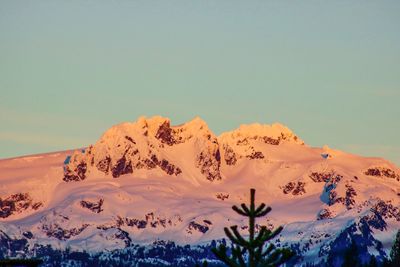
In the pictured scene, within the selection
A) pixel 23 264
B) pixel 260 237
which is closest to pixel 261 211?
pixel 260 237

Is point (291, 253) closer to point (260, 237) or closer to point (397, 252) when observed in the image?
point (260, 237)

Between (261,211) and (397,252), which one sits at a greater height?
(397,252)

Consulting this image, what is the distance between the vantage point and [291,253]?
5338 cm

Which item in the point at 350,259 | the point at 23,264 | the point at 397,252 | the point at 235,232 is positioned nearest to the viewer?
the point at 235,232

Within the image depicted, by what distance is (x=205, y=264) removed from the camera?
54.0 metres

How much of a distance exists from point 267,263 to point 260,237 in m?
1.58

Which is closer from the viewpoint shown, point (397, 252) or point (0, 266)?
point (0, 266)

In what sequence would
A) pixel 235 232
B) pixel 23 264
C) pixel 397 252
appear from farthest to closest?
pixel 397 252, pixel 23 264, pixel 235 232

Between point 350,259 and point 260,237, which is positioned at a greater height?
point 350,259

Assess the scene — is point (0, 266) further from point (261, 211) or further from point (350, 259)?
point (350, 259)

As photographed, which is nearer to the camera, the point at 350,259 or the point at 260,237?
the point at 260,237

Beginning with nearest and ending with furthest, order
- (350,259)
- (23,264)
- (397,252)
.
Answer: (23,264) → (397,252) → (350,259)

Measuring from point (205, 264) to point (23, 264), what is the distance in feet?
24.0

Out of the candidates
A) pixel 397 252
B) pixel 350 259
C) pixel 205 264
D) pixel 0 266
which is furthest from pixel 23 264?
pixel 350 259
